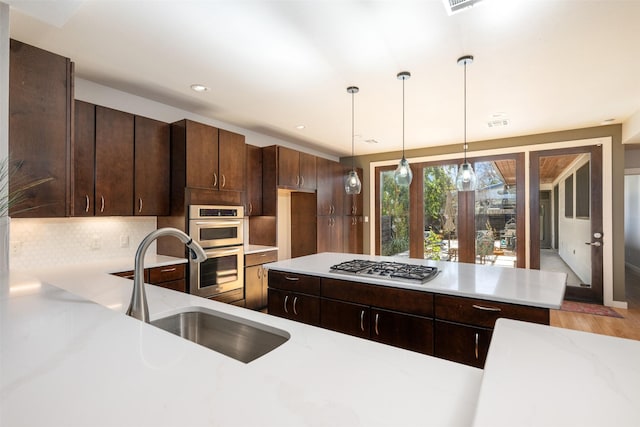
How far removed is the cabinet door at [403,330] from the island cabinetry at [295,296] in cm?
50

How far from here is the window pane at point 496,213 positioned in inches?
196

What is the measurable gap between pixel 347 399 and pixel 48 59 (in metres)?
2.85

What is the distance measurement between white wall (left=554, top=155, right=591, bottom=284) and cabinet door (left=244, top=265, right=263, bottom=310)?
455cm

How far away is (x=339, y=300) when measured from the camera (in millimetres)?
2361

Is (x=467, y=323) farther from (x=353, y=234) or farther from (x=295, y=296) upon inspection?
(x=353, y=234)

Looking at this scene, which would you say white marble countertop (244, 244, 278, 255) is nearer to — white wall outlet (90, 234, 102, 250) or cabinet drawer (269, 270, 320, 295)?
cabinet drawer (269, 270, 320, 295)

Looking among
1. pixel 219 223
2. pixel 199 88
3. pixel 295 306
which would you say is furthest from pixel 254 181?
pixel 295 306

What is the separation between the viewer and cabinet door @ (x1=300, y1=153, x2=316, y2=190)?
4.73m

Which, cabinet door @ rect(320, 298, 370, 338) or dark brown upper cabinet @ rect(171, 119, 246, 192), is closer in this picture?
cabinet door @ rect(320, 298, 370, 338)

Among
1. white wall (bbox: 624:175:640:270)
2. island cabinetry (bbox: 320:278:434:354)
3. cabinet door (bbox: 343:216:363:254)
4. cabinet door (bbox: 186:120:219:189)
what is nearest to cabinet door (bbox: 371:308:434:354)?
island cabinetry (bbox: 320:278:434:354)

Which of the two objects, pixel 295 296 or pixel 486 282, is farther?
pixel 295 296

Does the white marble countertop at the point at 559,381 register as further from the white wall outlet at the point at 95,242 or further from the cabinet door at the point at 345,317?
the white wall outlet at the point at 95,242

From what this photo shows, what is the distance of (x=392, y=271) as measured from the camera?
Result: 7.67 ft

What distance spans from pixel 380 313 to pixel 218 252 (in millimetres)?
1968
